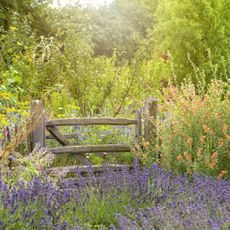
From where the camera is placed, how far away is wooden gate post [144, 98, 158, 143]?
7.89m

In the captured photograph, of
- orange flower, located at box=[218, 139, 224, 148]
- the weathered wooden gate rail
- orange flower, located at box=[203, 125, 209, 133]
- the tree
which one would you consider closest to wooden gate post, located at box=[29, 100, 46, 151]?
the weathered wooden gate rail

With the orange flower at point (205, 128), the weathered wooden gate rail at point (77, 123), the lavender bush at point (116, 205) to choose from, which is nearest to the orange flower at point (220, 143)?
the orange flower at point (205, 128)

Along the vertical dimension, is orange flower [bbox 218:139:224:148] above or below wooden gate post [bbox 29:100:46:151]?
below

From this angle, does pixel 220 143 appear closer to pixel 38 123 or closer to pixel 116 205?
pixel 116 205

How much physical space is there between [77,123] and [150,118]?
3.76 feet

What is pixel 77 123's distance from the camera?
7.62 meters

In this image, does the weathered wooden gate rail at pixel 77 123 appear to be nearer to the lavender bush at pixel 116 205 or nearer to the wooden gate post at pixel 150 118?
the wooden gate post at pixel 150 118

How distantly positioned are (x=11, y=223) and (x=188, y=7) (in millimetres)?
11043

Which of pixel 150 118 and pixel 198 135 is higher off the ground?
pixel 150 118

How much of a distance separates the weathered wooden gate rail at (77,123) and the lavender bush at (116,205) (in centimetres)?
193

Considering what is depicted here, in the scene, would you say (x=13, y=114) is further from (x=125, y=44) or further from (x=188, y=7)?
(x=125, y=44)

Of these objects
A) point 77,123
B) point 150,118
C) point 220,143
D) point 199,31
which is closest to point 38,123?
point 77,123

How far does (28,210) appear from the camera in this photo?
4.54 m

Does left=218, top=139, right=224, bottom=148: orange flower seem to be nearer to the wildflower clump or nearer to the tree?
the wildflower clump
